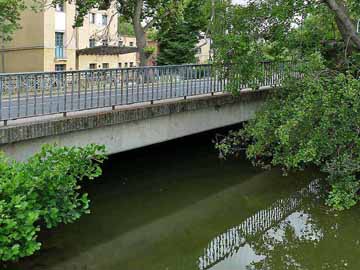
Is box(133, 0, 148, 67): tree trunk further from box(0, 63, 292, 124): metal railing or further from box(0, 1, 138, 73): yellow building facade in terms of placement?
box(0, 1, 138, 73): yellow building facade

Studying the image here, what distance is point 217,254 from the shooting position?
25.0 feet

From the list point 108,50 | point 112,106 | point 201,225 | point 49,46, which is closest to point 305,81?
point 201,225

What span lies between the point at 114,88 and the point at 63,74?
1261 millimetres

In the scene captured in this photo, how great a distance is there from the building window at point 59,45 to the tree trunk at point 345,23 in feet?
75.2

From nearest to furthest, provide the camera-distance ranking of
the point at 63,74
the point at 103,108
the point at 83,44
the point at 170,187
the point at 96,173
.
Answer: the point at 96,173, the point at 63,74, the point at 103,108, the point at 170,187, the point at 83,44

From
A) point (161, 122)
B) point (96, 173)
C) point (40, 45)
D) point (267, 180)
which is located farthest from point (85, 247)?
point (40, 45)

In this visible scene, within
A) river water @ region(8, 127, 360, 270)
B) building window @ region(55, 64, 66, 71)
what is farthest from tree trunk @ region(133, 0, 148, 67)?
building window @ region(55, 64, 66, 71)

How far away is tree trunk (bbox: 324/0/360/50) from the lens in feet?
32.9

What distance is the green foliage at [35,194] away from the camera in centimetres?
543

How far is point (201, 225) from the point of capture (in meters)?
8.80

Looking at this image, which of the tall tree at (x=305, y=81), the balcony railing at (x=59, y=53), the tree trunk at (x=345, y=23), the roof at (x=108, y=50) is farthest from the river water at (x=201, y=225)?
the balcony railing at (x=59, y=53)

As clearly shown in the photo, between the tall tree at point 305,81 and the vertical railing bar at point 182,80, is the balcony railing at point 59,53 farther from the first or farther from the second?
the vertical railing bar at point 182,80

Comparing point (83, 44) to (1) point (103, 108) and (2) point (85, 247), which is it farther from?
(2) point (85, 247)

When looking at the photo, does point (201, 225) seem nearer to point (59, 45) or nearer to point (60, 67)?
point (59, 45)
